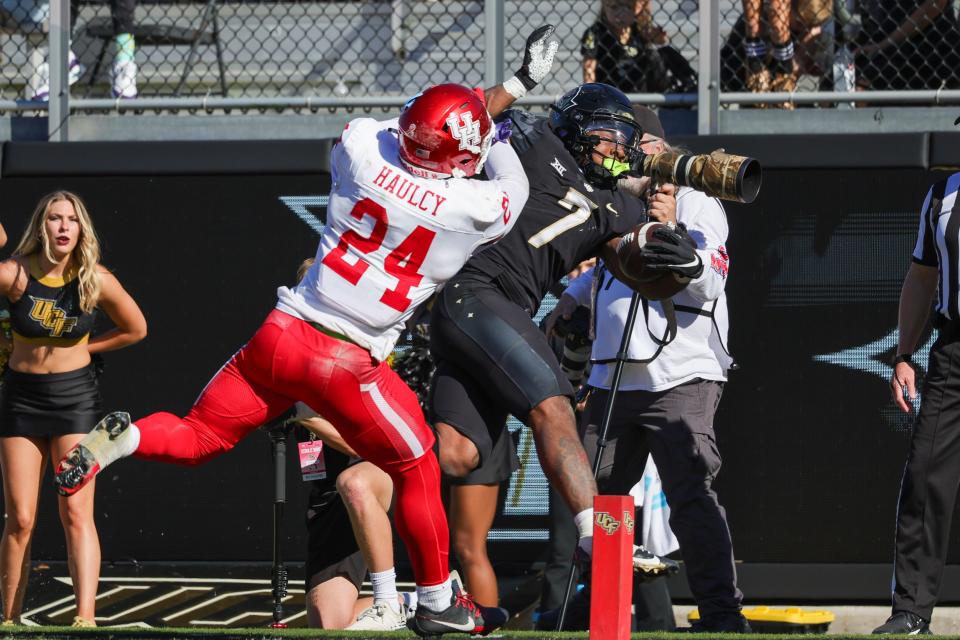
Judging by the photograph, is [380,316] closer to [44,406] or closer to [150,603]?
[44,406]

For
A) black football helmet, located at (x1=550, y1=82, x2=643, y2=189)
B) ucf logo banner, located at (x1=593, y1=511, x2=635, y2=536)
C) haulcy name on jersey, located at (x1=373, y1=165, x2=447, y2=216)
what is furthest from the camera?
black football helmet, located at (x1=550, y1=82, x2=643, y2=189)

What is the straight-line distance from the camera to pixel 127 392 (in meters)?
7.25

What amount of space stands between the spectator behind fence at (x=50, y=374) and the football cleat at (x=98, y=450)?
201 centimetres

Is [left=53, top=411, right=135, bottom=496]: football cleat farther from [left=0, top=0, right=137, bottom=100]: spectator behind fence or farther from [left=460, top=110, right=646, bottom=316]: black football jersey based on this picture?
[left=0, top=0, right=137, bottom=100]: spectator behind fence

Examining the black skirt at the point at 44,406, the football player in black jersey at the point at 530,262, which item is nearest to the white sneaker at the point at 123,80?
the black skirt at the point at 44,406

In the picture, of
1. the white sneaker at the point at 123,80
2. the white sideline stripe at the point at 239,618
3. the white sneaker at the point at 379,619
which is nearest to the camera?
the white sneaker at the point at 379,619

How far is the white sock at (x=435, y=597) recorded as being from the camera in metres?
4.28

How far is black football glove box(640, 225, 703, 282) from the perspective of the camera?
15.4 feet

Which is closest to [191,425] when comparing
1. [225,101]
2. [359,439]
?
[359,439]

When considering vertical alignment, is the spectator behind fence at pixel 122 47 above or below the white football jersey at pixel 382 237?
above

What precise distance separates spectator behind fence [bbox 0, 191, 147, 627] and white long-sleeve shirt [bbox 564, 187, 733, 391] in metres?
2.36

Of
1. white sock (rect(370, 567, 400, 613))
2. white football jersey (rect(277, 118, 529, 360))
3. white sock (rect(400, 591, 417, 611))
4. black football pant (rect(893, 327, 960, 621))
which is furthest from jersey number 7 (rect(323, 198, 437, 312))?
white sock (rect(400, 591, 417, 611))

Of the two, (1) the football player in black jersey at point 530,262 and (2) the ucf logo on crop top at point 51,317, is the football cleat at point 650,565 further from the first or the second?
(2) the ucf logo on crop top at point 51,317

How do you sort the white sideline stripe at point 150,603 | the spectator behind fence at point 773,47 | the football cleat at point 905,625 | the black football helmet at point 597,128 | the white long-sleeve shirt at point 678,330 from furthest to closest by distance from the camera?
the spectator behind fence at point 773,47 → the white sideline stripe at point 150,603 → the white long-sleeve shirt at point 678,330 → the black football helmet at point 597,128 → the football cleat at point 905,625
